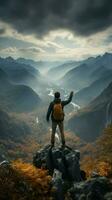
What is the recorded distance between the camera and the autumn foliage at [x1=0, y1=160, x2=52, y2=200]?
2148 centimetres

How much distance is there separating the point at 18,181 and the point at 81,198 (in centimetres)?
414

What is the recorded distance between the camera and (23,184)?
2255 centimetres

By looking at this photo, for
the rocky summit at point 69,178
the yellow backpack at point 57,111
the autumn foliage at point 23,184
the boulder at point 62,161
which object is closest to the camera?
the autumn foliage at point 23,184

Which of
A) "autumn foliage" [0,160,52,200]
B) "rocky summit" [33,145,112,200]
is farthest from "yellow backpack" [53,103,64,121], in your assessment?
"autumn foliage" [0,160,52,200]

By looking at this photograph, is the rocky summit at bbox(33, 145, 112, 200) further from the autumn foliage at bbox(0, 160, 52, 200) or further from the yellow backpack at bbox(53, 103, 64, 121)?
the yellow backpack at bbox(53, 103, 64, 121)

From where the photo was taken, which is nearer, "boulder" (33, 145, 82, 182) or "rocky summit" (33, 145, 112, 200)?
"rocky summit" (33, 145, 112, 200)

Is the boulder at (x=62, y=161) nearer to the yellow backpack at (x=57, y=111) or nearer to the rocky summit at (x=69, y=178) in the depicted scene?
the rocky summit at (x=69, y=178)

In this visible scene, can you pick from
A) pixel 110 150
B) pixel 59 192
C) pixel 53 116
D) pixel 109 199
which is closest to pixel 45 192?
pixel 59 192

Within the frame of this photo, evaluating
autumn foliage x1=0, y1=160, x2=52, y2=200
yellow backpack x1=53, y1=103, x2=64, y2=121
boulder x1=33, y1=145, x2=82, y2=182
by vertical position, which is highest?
yellow backpack x1=53, y1=103, x2=64, y2=121

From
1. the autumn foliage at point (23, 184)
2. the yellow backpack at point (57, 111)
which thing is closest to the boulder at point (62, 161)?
the yellow backpack at point (57, 111)

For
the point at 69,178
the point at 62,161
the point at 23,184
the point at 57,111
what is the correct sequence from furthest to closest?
the point at 57,111 → the point at 62,161 → the point at 69,178 → the point at 23,184

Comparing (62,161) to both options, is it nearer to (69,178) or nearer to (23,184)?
(69,178)

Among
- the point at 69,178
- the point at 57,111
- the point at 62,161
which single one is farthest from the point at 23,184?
the point at 57,111

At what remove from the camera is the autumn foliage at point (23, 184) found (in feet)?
70.5
